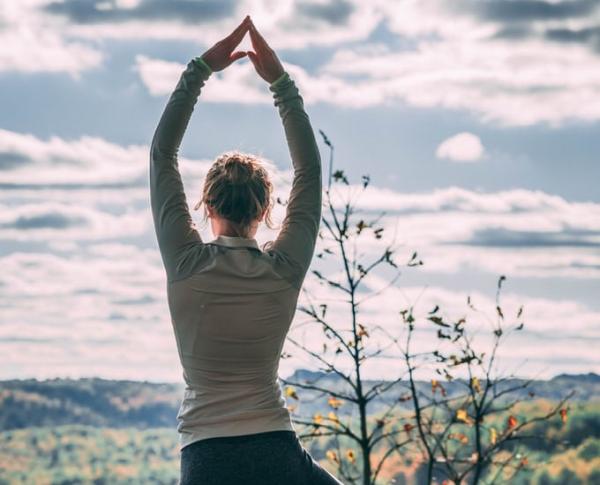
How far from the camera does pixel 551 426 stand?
24234 millimetres

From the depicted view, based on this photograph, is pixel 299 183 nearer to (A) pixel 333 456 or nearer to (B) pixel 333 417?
(B) pixel 333 417

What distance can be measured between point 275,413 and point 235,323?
0.86 ft

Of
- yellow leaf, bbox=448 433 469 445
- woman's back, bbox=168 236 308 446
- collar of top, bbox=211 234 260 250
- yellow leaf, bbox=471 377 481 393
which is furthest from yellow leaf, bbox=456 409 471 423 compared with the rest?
collar of top, bbox=211 234 260 250

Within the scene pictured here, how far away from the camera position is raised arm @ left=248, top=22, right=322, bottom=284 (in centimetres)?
286

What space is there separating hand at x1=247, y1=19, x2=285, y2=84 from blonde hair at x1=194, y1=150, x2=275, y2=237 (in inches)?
16.3

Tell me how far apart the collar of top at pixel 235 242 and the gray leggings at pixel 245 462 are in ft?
1.60

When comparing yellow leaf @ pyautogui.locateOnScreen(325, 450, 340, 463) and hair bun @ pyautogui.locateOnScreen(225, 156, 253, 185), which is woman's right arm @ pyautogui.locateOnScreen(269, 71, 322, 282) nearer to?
hair bun @ pyautogui.locateOnScreen(225, 156, 253, 185)

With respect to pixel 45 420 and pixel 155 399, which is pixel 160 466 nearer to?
pixel 155 399

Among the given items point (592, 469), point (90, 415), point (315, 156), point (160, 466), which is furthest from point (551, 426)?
point (90, 415)

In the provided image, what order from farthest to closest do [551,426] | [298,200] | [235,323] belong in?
1. [551,426]
2. [298,200]
3. [235,323]

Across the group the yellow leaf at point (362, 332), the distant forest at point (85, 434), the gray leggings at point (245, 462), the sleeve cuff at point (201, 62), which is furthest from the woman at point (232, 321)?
the distant forest at point (85, 434)

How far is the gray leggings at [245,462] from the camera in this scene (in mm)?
2691

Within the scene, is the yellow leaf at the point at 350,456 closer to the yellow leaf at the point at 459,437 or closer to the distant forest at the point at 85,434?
the yellow leaf at the point at 459,437

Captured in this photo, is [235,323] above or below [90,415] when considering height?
below
